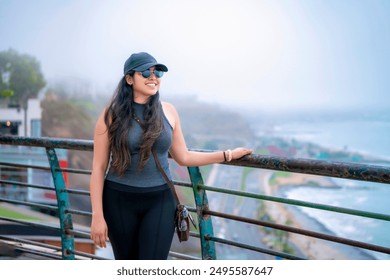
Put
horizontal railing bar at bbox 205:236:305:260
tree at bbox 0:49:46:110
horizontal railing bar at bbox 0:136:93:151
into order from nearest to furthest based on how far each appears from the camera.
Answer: horizontal railing bar at bbox 205:236:305:260 < horizontal railing bar at bbox 0:136:93:151 < tree at bbox 0:49:46:110

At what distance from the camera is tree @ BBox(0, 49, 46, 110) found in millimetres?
35344

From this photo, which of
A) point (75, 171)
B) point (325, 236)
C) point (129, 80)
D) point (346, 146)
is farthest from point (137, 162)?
point (346, 146)

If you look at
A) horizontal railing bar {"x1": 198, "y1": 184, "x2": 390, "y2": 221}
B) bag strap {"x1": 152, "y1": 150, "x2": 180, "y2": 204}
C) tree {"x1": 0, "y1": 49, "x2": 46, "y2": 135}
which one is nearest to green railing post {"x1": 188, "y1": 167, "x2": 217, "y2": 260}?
horizontal railing bar {"x1": 198, "y1": 184, "x2": 390, "y2": 221}

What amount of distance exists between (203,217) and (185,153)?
0.30 metres

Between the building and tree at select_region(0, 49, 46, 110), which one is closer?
the building

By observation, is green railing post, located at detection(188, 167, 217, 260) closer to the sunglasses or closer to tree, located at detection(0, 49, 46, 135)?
the sunglasses

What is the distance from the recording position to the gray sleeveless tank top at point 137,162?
1.50 metres

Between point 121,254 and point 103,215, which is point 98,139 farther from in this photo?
point 121,254

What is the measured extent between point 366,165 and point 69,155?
146 ft

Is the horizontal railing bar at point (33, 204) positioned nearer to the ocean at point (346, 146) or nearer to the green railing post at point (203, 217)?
the green railing post at point (203, 217)

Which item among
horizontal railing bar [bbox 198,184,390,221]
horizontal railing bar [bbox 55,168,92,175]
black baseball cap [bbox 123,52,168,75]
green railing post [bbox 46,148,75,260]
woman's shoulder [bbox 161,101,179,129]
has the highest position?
black baseball cap [bbox 123,52,168,75]

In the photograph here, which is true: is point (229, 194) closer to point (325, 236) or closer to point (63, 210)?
point (325, 236)

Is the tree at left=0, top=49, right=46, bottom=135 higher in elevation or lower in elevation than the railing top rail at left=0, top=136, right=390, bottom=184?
Result: lower

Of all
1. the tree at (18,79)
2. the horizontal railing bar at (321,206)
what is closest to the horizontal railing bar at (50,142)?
the horizontal railing bar at (321,206)
